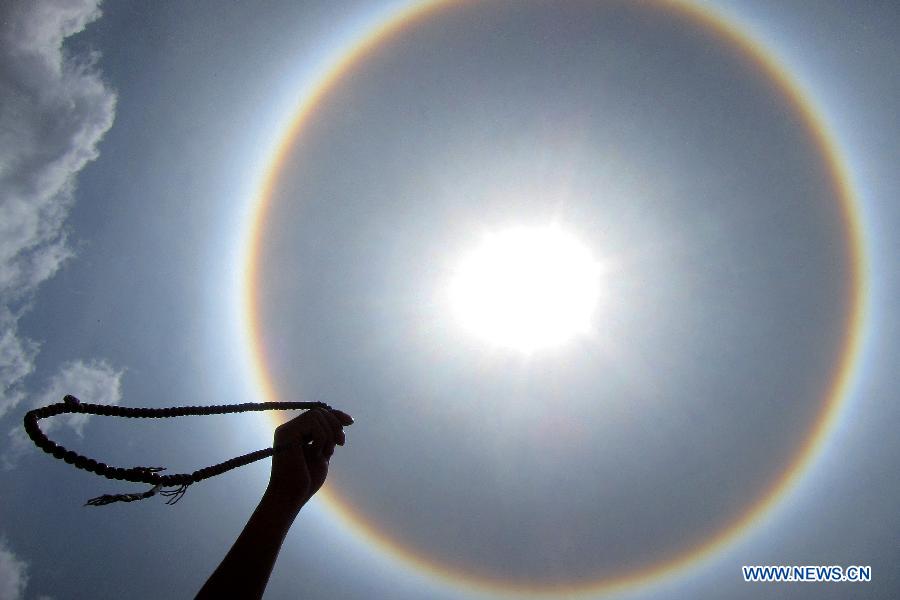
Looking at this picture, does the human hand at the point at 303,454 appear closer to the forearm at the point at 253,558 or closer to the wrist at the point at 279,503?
the wrist at the point at 279,503

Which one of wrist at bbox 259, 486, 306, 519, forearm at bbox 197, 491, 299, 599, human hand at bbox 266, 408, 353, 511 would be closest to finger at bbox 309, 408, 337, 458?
human hand at bbox 266, 408, 353, 511

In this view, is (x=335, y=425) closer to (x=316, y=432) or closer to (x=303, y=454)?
(x=316, y=432)

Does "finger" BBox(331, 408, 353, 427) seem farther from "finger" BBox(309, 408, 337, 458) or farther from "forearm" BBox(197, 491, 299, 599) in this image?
"forearm" BBox(197, 491, 299, 599)

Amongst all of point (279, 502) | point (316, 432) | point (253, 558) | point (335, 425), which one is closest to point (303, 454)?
point (316, 432)

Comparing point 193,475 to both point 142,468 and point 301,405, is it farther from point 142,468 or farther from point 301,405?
point 301,405

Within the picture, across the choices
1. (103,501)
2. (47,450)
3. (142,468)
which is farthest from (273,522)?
(47,450)

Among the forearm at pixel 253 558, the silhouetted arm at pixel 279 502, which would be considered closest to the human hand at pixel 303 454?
the silhouetted arm at pixel 279 502
